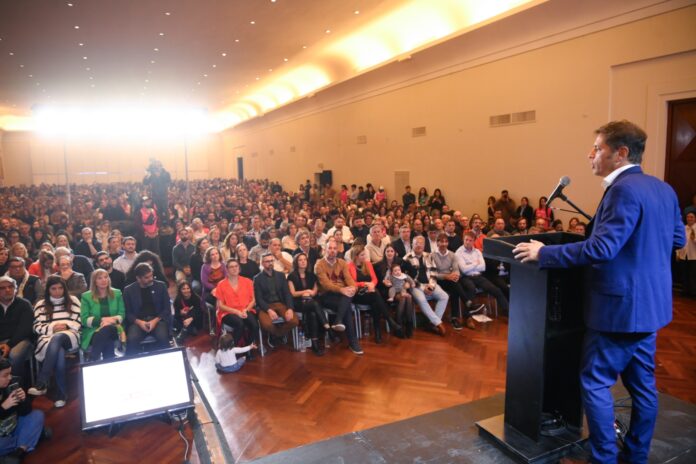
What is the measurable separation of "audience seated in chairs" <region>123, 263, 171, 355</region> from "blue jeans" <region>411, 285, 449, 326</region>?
8.87 feet

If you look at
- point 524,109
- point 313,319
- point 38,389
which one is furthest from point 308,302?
point 524,109

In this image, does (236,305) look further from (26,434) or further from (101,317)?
(26,434)

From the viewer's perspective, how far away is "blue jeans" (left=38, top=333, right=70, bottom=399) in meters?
3.81

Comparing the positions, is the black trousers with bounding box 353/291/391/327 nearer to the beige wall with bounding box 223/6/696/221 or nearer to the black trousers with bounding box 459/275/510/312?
the black trousers with bounding box 459/275/510/312

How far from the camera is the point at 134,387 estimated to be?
127 inches

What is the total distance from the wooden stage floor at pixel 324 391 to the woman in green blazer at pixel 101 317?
1.34ft

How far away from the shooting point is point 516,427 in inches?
88.9

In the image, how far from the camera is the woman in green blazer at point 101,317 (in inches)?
163

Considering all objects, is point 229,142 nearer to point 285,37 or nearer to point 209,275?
point 285,37

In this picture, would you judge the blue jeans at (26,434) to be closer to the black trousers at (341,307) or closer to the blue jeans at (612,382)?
the black trousers at (341,307)

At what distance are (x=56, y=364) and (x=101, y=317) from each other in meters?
0.53

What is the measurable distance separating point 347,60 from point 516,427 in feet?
43.4

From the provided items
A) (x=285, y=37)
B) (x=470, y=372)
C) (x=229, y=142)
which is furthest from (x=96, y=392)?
(x=229, y=142)

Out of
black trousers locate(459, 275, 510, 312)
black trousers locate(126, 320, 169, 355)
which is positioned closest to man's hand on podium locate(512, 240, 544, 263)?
black trousers locate(126, 320, 169, 355)
